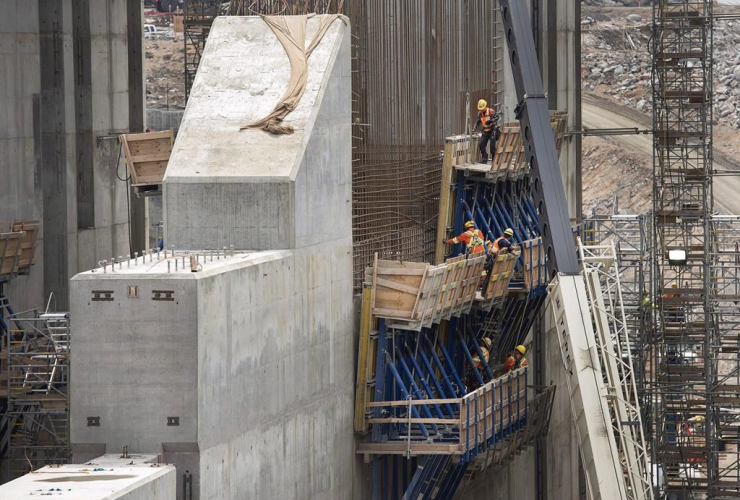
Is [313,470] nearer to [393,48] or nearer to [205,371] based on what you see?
[205,371]

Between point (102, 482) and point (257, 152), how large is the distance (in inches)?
412

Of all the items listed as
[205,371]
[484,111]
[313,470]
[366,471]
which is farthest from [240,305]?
[484,111]

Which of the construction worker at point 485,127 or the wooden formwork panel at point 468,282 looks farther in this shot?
the construction worker at point 485,127

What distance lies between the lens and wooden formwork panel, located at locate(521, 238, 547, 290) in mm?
53750

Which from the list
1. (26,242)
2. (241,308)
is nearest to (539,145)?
(26,242)

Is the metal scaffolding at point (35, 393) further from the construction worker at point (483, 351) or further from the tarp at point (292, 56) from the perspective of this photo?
the construction worker at point (483, 351)

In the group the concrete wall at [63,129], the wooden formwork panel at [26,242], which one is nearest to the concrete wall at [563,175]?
the concrete wall at [63,129]

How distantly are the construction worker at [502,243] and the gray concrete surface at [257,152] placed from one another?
23.1ft

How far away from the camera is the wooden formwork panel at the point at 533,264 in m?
53.8

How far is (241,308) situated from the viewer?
3825 centimetres

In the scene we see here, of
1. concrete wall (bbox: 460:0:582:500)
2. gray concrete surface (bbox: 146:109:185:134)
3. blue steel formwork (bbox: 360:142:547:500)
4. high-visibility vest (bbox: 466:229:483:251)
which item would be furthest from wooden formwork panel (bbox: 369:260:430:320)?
gray concrete surface (bbox: 146:109:185:134)

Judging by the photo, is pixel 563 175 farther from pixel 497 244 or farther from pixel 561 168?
pixel 497 244

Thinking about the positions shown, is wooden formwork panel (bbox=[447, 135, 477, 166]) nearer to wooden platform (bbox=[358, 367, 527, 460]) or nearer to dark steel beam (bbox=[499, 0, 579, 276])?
dark steel beam (bbox=[499, 0, 579, 276])

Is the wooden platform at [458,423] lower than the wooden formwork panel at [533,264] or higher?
lower
